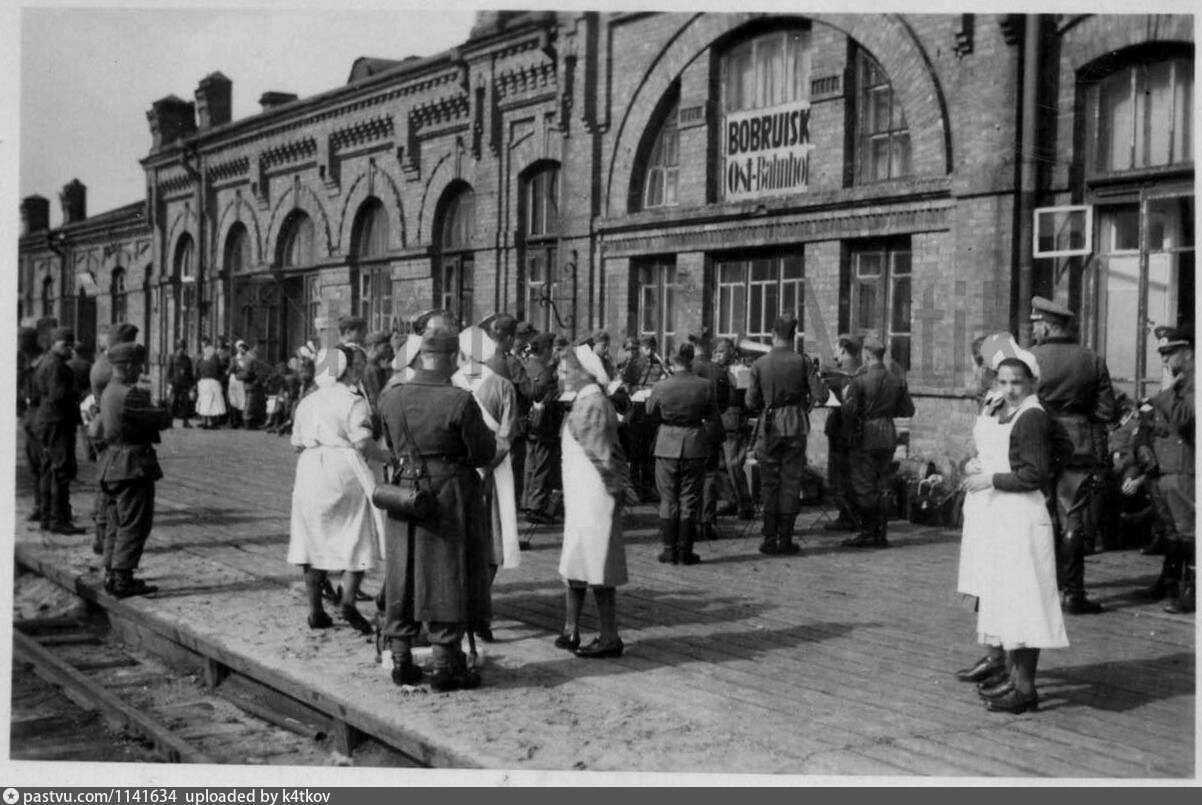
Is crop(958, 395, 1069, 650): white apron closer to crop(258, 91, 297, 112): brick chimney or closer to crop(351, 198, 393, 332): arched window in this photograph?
crop(351, 198, 393, 332): arched window

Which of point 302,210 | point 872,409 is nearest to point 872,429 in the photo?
point 872,409

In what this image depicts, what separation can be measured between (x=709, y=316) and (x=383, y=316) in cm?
904

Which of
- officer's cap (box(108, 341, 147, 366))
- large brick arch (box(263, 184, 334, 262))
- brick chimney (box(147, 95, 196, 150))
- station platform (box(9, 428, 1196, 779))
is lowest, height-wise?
station platform (box(9, 428, 1196, 779))

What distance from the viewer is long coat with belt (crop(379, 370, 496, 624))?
6.30 meters

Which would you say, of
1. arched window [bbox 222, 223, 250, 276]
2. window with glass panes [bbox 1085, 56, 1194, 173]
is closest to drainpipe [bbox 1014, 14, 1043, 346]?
window with glass panes [bbox 1085, 56, 1194, 173]

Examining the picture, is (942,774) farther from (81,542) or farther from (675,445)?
(81,542)

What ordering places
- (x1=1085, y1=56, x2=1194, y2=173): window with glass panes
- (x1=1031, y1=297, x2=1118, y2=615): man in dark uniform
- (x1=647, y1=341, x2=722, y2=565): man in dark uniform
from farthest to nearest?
1. (x1=1085, y1=56, x2=1194, y2=173): window with glass panes
2. (x1=647, y1=341, x2=722, y2=565): man in dark uniform
3. (x1=1031, y1=297, x2=1118, y2=615): man in dark uniform

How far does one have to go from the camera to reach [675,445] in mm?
10312

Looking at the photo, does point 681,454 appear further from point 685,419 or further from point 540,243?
point 540,243

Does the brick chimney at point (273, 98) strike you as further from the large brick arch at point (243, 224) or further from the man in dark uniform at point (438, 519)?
the man in dark uniform at point (438, 519)

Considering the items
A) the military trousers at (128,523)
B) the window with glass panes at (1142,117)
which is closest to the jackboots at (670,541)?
the military trousers at (128,523)

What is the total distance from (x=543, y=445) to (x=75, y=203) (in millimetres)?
27486

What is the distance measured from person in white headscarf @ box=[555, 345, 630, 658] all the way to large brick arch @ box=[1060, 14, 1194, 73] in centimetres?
738

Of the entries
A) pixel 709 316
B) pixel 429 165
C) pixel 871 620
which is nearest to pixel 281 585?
pixel 871 620
